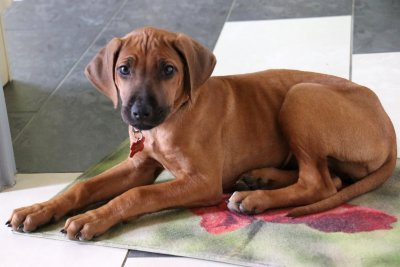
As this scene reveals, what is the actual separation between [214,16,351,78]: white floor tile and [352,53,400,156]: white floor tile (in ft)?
0.28

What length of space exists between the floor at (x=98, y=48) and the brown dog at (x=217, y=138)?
280 mm

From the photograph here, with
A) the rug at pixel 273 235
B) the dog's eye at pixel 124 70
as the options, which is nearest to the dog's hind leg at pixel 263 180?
the rug at pixel 273 235

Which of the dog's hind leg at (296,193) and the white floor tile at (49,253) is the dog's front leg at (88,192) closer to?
the white floor tile at (49,253)

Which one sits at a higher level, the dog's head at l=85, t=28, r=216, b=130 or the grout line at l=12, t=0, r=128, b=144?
the dog's head at l=85, t=28, r=216, b=130

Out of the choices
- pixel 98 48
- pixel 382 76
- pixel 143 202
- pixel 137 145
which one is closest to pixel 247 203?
pixel 143 202

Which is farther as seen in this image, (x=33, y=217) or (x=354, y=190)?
(x=354, y=190)

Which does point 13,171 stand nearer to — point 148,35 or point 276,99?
point 148,35

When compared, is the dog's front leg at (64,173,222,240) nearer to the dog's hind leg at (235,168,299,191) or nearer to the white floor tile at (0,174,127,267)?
the white floor tile at (0,174,127,267)

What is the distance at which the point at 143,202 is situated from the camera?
267cm

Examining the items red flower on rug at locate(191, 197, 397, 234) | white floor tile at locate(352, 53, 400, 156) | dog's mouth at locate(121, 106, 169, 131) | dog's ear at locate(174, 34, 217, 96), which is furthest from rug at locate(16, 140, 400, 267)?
white floor tile at locate(352, 53, 400, 156)

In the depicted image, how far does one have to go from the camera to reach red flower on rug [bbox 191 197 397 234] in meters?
2.64

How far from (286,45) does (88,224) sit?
2.50 meters

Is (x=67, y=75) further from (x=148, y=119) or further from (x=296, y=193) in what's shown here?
(x=296, y=193)

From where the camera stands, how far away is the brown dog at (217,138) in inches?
103
